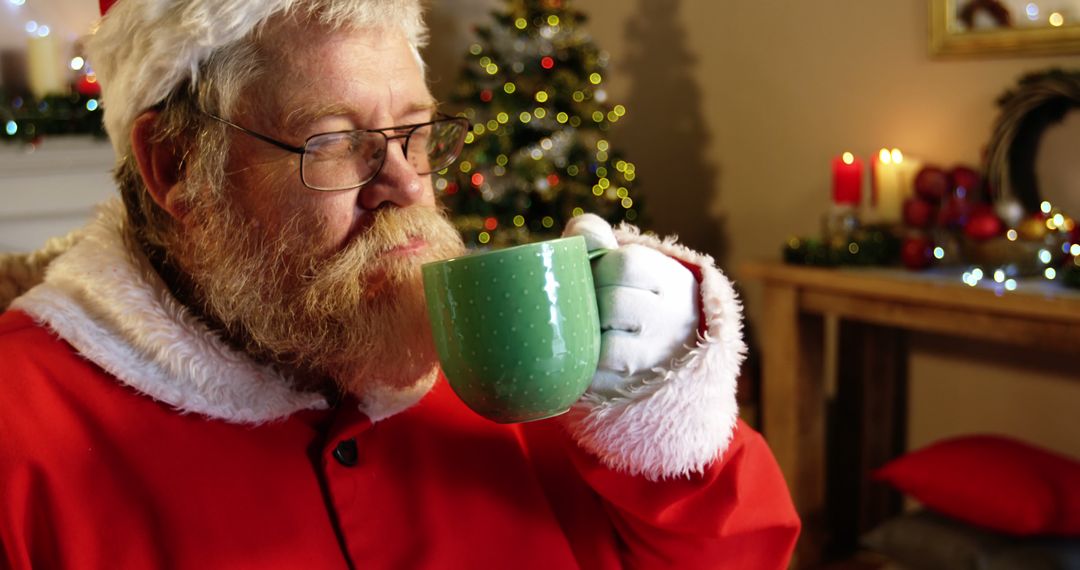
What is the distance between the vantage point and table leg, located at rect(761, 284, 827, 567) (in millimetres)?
2664

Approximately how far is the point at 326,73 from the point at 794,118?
266 centimetres

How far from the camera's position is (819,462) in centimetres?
277

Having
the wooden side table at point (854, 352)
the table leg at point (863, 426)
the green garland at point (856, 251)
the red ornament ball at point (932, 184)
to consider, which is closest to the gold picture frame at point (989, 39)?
the red ornament ball at point (932, 184)

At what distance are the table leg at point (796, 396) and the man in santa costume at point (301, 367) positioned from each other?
1698 mm

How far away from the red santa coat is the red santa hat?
171 millimetres

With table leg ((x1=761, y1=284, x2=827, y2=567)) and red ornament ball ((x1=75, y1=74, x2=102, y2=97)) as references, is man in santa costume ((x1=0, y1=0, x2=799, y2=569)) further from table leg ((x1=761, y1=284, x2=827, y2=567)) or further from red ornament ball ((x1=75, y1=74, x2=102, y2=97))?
red ornament ball ((x1=75, y1=74, x2=102, y2=97))

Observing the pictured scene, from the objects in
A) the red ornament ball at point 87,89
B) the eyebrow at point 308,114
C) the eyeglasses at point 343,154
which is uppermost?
the red ornament ball at point 87,89

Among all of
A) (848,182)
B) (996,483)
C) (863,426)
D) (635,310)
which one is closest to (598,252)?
(635,310)

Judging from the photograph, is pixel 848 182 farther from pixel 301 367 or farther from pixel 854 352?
pixel 301 367

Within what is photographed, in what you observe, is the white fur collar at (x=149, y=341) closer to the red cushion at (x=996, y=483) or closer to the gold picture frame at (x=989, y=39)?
the red cushion at (x=996, y=483)

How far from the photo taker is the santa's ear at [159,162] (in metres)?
1.04

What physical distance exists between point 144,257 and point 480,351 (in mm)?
517

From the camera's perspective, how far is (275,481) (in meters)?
0.97

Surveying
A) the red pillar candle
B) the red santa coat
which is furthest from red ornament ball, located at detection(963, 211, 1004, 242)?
the red santa coat
